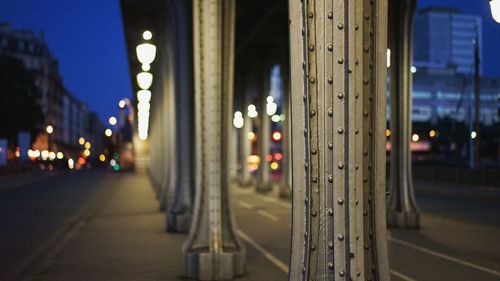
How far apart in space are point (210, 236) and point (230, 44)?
327 centimetres

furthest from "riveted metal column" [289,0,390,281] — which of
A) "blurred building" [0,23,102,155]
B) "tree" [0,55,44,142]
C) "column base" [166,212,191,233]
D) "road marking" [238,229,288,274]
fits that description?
"blurred building" [0,23,102,155]

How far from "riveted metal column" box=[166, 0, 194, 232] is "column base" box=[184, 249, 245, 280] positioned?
7.52 metres

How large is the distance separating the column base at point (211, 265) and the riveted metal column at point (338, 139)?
6167 millimetres

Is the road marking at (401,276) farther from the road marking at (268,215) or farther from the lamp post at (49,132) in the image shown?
the lamp post at (49,132)

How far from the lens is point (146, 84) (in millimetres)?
25531

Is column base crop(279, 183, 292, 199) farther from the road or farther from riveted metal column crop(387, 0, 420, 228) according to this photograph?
riveted metal column crop(387, 0, 420, 228)

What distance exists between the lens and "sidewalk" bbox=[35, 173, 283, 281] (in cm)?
1244

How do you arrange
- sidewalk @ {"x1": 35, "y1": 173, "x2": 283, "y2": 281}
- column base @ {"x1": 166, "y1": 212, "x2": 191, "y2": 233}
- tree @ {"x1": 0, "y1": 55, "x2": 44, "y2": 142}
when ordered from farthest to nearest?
tree @ {"x1": 0, "y1": 55, "x2": 44, "y2": 142}, column base @ {"x1": 166, "y1": 212, "x2": 191, "y2": 233}, sidewalk @ {"x1": 35, "y1": 173, "x2": 283, "y2": 281}

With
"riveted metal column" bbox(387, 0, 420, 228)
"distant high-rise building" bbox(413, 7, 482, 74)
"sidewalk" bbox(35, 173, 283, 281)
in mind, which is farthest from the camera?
"distant high-rise building" bbox(413, 7, 482, 74)

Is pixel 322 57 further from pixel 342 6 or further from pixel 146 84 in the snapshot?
pixel 146 84

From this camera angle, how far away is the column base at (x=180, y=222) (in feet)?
64.4

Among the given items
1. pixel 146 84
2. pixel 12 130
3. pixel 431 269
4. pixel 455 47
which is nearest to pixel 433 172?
pixel 146 84

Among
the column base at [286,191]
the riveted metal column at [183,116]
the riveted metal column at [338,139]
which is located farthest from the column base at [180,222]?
the column base at [286,191]

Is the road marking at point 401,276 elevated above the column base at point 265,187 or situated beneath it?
elevated above
